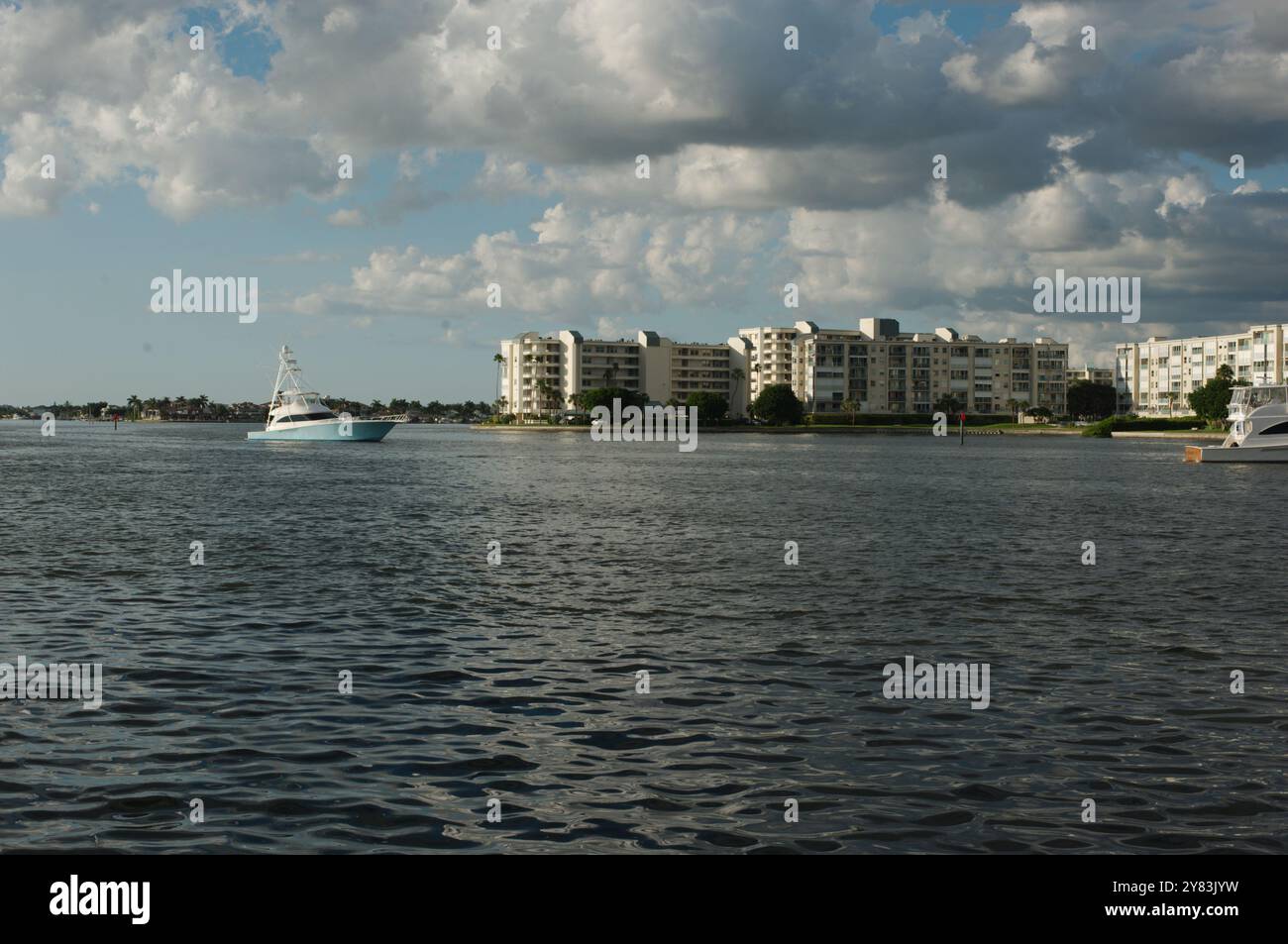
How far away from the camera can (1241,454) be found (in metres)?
124

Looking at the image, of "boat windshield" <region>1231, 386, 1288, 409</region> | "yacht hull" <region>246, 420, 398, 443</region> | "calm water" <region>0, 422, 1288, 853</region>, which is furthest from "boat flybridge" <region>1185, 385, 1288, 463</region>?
"yacht hull" <region>246, 420, 398, 443</region>

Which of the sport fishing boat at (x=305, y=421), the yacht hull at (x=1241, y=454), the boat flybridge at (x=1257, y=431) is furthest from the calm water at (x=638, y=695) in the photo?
the sport fishing boat at (x=305, y=421)

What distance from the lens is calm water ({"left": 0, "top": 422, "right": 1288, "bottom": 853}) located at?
12.7m

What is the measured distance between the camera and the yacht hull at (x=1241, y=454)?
398 ft

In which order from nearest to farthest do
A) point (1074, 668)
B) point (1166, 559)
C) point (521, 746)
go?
1. point (521, 746)
2. point (1074, 668)
3. point (1166, 559)

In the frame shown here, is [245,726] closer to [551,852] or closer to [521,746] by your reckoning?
[521,746]

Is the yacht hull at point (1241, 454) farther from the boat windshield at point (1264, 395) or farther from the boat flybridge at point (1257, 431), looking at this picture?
the boat windshield at point (1264, 395)

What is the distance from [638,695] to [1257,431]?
123060 mm

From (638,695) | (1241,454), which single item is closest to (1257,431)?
(1241,454)

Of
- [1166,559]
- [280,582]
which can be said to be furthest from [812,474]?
[280,582]

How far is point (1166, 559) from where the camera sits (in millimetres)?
39656

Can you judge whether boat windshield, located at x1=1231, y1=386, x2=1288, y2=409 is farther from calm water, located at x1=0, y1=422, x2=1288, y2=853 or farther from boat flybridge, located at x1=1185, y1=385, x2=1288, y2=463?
calm water, located at x1=0, y1=422, x2=1288, y2=853

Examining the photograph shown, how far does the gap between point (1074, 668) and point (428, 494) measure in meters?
57.6
